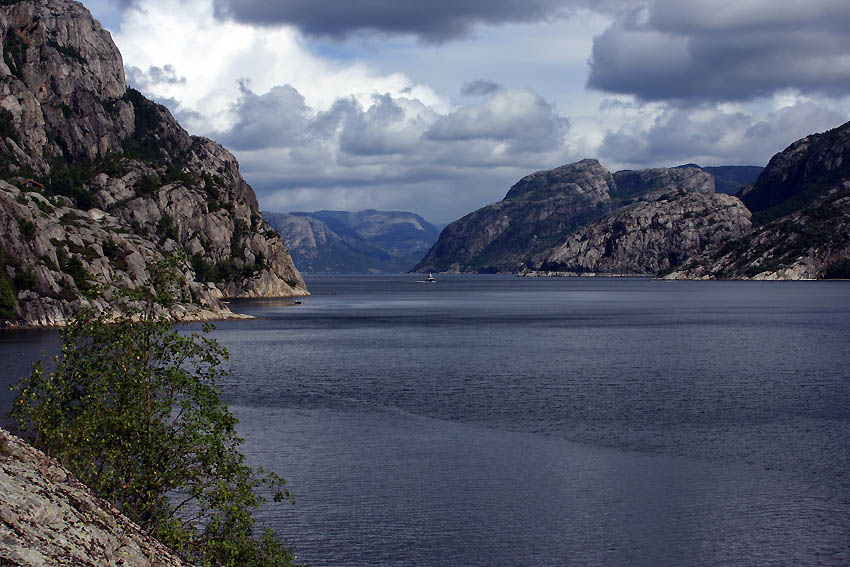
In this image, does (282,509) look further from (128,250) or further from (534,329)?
(128,250)

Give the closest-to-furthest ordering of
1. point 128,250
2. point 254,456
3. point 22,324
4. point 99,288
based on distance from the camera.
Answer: point 99,288
point 254,456
point 22,324
point 128,250

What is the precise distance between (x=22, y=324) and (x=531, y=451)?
120 m

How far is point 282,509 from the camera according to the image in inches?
1849

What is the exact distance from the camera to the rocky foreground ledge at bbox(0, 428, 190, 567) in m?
18.6

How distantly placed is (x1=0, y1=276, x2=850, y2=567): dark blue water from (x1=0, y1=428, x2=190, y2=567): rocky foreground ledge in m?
18.5

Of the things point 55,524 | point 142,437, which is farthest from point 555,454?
point 55,524

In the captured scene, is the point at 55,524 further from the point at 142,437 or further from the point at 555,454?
the point at 555,454

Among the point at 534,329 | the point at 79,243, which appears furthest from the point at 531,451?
the point at 79,243

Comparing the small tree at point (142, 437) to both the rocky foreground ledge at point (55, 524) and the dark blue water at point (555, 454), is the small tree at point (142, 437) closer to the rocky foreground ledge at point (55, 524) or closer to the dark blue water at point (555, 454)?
the rocky foreground ledge at point (55, 524)

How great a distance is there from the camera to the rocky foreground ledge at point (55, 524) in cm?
1858

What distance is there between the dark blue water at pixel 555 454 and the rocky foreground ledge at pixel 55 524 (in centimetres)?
1851

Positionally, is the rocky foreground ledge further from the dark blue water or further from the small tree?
the dark blue water

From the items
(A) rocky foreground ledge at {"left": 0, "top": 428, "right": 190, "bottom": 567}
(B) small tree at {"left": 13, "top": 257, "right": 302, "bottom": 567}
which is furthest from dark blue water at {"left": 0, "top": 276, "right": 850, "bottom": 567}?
(A) rocky foreground ledge at {"left": 0, "top": 428, "right": 190, "bottom": 567}

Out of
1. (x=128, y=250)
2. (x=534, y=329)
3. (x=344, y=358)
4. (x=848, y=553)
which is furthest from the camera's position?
(x=128, y=250)
